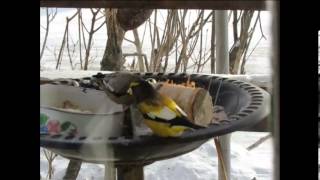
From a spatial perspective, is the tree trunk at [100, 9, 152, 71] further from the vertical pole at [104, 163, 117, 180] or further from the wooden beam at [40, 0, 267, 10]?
the vertical pole at [104, 163, 117, 180]

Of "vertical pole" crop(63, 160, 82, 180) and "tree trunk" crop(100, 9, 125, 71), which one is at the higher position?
"tree trunk" crop(100, 9, 125, 71)

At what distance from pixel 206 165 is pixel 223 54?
19 cm

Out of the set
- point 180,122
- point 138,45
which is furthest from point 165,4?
point 180,122

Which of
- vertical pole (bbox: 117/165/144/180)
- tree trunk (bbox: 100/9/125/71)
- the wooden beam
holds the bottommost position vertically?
vertical pole (bbox: 117/165/144/180)

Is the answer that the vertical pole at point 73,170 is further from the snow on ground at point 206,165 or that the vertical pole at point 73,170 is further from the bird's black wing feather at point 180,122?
the bird's black wing feather at point 180,122

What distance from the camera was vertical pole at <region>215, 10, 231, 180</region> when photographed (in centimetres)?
73

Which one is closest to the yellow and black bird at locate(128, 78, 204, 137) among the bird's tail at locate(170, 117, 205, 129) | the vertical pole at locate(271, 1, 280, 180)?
the bird's tail at locate(170, 117, 205, 129)

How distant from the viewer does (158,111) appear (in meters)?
0.74

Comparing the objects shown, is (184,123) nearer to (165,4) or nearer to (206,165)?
(206,165)

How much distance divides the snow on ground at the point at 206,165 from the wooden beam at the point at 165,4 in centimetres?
21

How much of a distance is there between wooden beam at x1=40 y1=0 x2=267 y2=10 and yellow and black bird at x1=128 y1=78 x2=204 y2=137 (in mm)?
122

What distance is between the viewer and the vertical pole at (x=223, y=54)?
2.39 feet

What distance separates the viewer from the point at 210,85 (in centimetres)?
73
